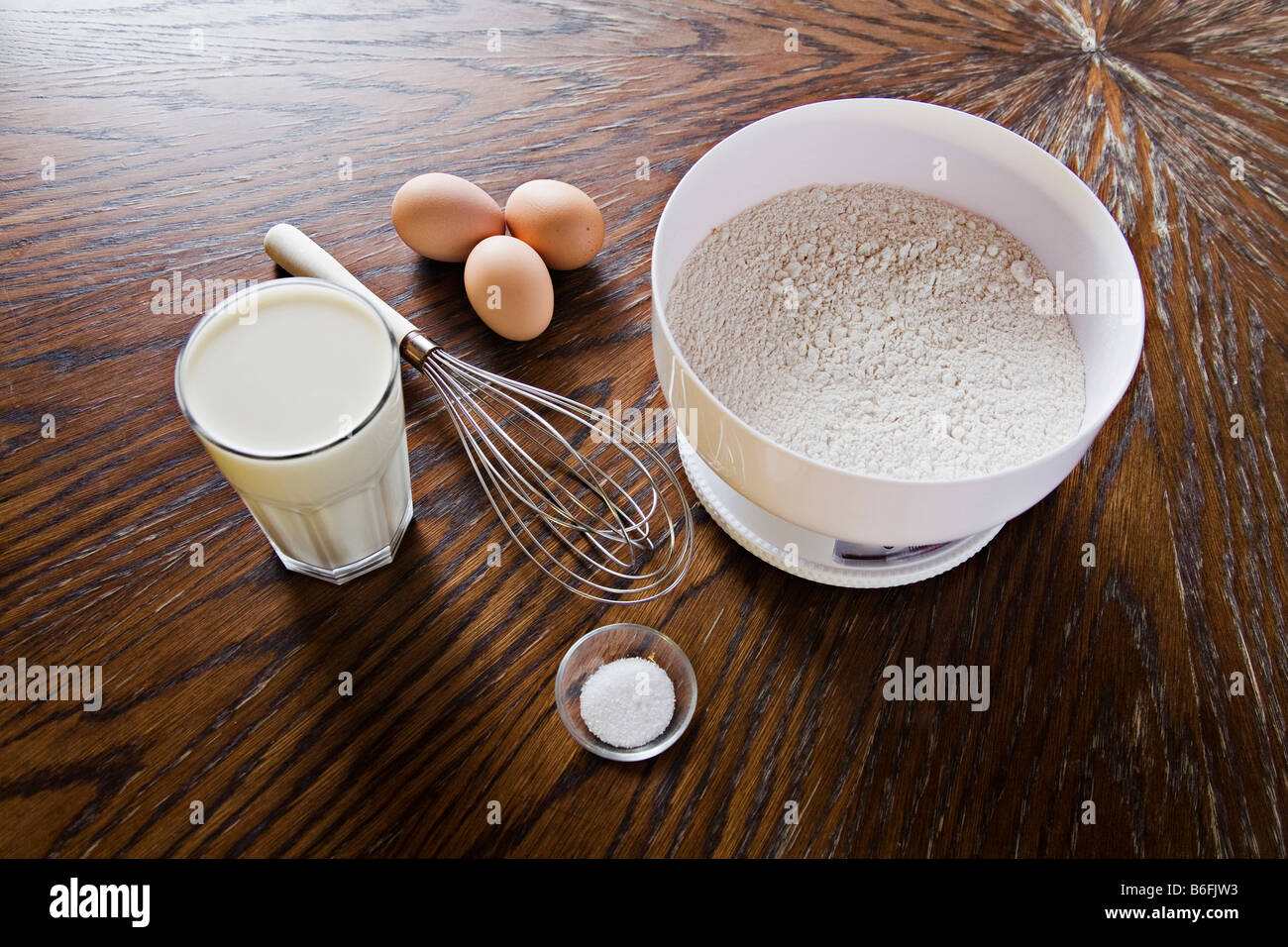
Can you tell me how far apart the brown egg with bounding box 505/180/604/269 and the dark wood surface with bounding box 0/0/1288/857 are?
27 millimetres

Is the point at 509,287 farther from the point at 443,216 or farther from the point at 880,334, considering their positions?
the point at 880,334

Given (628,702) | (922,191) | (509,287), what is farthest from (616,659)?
(922,191)

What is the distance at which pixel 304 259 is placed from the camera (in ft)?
2.32

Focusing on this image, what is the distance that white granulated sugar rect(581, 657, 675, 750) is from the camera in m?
0.58

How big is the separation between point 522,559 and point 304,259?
259 mm

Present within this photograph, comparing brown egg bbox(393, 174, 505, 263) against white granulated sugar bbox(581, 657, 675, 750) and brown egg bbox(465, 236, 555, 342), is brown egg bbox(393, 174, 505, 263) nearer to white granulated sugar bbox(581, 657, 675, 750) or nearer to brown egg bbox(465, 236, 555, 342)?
brown egg bbox(465, 236, 555, 342)

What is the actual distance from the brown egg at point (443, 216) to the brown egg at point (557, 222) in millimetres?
20

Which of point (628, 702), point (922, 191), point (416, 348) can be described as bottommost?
point (628, 702)

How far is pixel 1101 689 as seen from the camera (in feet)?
2.01

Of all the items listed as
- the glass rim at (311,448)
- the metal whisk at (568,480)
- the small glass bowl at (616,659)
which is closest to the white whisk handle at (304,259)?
the metal whisk at (568,480)

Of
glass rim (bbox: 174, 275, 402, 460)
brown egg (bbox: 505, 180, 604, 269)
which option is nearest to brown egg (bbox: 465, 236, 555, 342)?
brown egg (bbox: 505, 180, 604, 269)

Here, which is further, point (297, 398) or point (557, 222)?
point (557, 222)

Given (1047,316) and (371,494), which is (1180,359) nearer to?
(1047,316)

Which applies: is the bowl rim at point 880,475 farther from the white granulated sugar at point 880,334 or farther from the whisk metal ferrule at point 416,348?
the whisk metal ferrule at point 416,348
